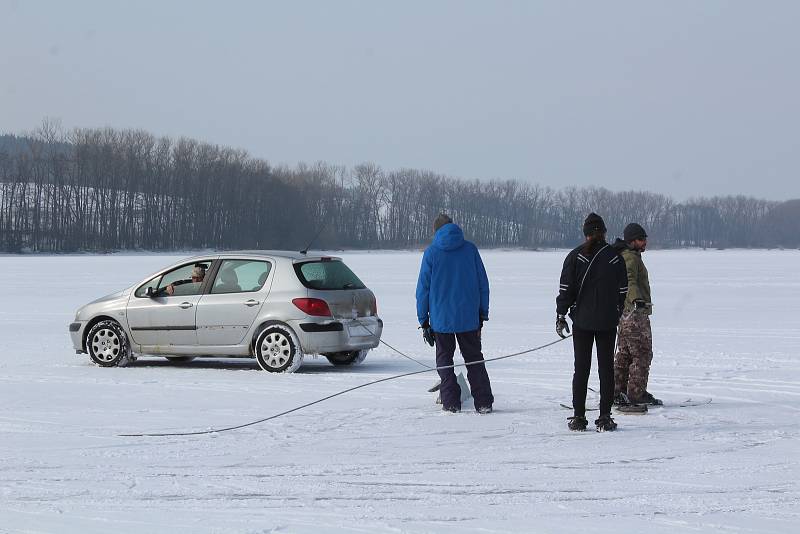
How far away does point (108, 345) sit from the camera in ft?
48.6

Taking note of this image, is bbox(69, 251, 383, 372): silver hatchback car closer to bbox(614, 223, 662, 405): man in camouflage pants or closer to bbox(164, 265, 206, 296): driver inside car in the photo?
bbox(164, 265, 206, 296): driver inside car

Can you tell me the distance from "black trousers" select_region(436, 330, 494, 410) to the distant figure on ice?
4.18ft


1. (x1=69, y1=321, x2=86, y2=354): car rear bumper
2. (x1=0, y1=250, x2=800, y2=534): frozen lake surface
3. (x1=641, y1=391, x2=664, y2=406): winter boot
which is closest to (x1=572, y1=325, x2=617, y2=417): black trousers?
(x1=0, y1=250, x2=800, y2=534): frozen lake surface

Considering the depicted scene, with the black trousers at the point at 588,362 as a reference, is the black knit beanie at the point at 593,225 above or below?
above

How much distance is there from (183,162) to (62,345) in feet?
375

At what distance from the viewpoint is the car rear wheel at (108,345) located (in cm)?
1474

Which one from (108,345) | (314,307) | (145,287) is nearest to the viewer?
(314,307)

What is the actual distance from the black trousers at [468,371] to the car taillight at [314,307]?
11.7 ft

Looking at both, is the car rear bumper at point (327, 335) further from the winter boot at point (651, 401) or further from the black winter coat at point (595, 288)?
the black winter coat at point (595, 288)

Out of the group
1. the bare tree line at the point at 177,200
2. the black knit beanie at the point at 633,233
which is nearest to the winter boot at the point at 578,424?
the black knit beanie at the point at 633,233

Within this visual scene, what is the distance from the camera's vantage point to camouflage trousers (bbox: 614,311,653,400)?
33.2ft

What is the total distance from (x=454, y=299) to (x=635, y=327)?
1697 millimetres

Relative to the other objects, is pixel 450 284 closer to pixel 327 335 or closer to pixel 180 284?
pixel 327 335

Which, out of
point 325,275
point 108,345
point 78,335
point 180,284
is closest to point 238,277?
point 180,284
